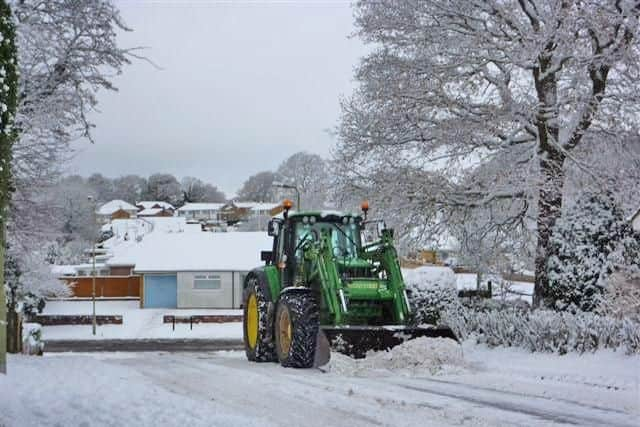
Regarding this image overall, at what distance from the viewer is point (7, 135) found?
25.7 ft

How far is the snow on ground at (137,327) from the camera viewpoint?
3522cm

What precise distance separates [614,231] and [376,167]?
612 centimetres

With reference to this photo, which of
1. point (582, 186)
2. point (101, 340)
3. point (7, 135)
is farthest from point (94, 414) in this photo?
point (101, 340)

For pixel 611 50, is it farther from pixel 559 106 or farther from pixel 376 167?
pixel 376 167

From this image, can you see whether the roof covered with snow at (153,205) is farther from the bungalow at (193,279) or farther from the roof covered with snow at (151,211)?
the bungalow at (193,279)

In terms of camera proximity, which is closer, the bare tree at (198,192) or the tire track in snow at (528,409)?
the tire track in snow at (528,409)

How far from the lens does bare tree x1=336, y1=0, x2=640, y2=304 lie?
17047 millimetres

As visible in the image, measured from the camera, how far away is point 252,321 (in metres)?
16.3

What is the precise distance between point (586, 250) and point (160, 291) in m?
31.2

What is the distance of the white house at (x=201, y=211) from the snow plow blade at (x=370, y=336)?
370 ft

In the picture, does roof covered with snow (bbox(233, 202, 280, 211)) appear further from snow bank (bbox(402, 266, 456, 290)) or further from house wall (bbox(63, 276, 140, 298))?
snow bank (bbox(402, 266, 456, 290))

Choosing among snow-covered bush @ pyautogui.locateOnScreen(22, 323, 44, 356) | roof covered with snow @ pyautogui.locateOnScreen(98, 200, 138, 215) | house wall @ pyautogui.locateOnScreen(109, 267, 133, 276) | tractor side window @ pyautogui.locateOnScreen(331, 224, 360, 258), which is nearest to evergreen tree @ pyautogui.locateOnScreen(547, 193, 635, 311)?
tractor side window @ pyautogui.locateOnScreen(331, 224, 360, 258)

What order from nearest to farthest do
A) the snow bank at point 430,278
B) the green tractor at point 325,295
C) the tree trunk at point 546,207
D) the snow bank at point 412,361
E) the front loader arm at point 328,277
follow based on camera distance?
the snow bank at point 412,361, the green tractor at point 325,295, the front loader arm at point 328,277, the snow bank at point 430,278, the tree trunk at point 546,207

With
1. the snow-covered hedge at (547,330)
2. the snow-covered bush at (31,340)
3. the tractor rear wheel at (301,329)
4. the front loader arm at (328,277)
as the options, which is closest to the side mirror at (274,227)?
the front loader arm at (328,277)
